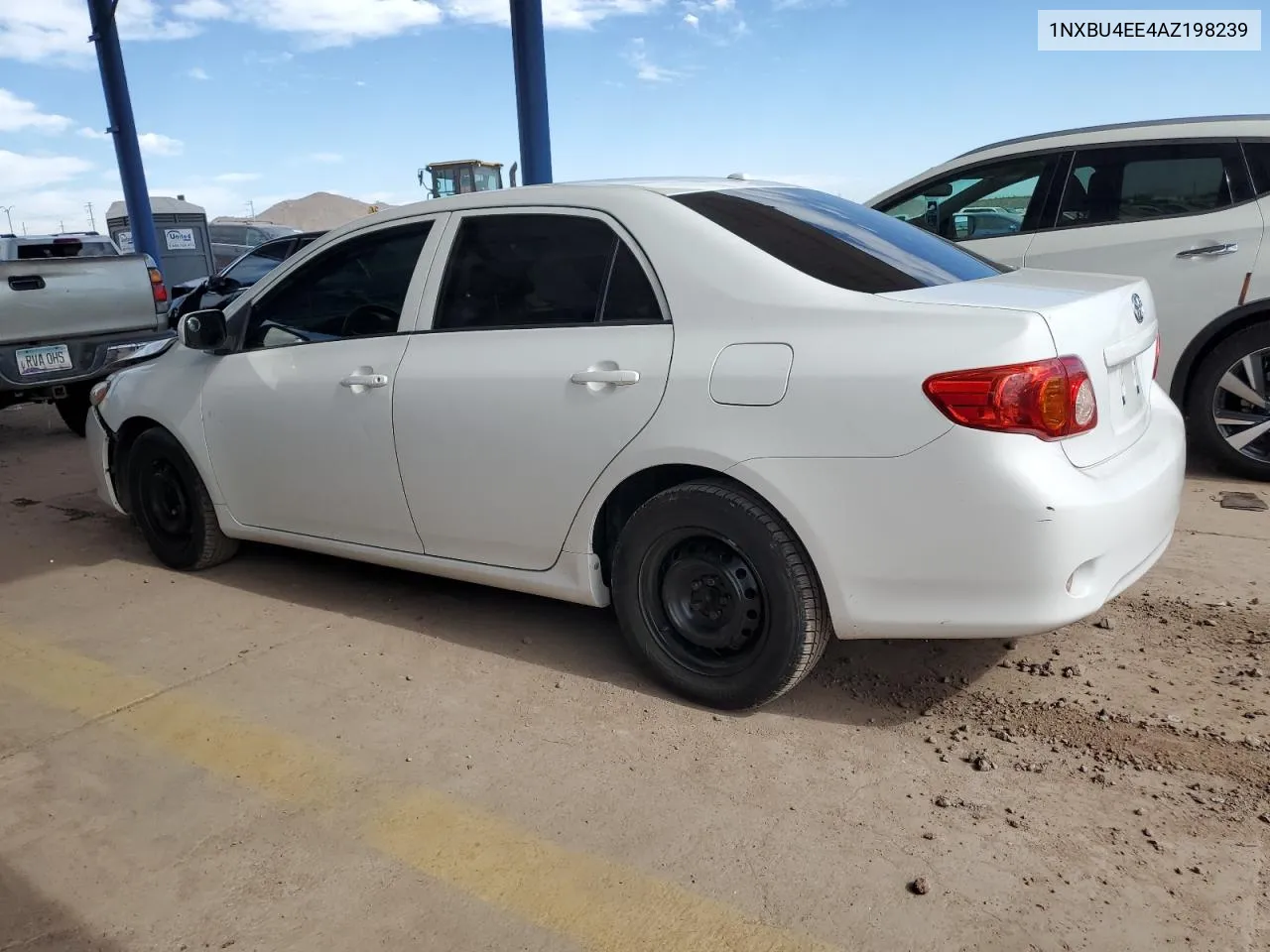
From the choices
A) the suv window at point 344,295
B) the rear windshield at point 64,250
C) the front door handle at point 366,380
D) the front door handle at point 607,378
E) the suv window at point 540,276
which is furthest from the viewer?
the rear windshield at point 64,250

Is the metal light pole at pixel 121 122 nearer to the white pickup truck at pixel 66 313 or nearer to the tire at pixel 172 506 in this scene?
the white pickup truck at pixel 66 313

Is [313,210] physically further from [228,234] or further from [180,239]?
[180,239]

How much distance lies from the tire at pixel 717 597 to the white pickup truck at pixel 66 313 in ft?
18.8

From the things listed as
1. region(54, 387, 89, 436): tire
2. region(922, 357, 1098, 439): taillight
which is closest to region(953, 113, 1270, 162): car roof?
region(922, 357, 1098, 439): taillight

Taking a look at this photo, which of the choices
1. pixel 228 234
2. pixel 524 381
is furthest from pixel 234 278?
pixel 228 234

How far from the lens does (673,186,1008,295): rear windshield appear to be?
2.97 m

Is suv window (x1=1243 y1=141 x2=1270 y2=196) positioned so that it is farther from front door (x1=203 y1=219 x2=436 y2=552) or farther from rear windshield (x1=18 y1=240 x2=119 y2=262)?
rear windshield (x1=18 y1=240 x2=119 y2=262)

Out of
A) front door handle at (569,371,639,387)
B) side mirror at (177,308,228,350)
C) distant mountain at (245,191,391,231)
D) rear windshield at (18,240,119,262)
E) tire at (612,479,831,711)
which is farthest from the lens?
distant mountain at (245,191,391,231)

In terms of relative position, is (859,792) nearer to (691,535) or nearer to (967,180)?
(691,535)

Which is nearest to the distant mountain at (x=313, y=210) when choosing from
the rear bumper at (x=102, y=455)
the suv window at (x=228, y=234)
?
the suv window at (x=228, y=234)

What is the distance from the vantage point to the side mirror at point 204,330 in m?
4.25

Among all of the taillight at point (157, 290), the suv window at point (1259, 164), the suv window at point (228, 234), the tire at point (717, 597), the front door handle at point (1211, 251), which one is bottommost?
the tire at point (717, 597)

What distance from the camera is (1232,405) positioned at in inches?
211

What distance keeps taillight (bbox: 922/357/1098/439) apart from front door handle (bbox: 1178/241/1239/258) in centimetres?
329
